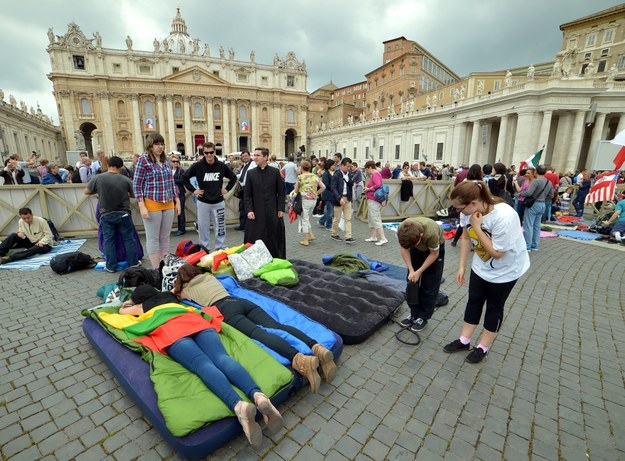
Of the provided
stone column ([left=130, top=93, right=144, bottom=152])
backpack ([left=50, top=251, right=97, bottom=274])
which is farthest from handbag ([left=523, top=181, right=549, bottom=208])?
stone column ([left=130, top=93, right=144, bottom=152])

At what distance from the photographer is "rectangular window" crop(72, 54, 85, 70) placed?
55.9m

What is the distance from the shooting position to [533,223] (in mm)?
7938

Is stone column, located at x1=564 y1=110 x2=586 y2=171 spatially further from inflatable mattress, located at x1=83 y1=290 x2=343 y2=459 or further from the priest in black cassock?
inflatable mattress, located at x1=83 y1=290 x2=343 y2=459

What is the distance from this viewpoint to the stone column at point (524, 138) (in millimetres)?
27562

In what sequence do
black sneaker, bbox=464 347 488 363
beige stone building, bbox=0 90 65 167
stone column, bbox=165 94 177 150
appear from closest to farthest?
black sneaker, bbox=464 347 488 363 < beige stone building, bbox=0 90 65 167 < stone column, bbox=165 94 177 150

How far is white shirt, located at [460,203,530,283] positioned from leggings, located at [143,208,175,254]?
4.96 metres

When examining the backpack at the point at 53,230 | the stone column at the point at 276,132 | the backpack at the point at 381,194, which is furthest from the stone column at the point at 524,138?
the stone column at the point at 276,132

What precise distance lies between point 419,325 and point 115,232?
19.0 feet

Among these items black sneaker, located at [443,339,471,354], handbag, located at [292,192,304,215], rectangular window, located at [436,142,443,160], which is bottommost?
black sneaker, located at [443,339,471,354]

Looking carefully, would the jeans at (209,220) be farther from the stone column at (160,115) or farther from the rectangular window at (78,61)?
the rectangular window at (78,61)

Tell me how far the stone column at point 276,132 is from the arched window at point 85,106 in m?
34.6

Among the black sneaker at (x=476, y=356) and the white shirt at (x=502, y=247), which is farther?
the black sneaker at (x=476, y=356)

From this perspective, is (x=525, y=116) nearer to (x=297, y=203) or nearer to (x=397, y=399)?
(x=297, y=203)

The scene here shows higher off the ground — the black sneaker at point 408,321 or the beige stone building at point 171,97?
the beige stone building at point 171,97
